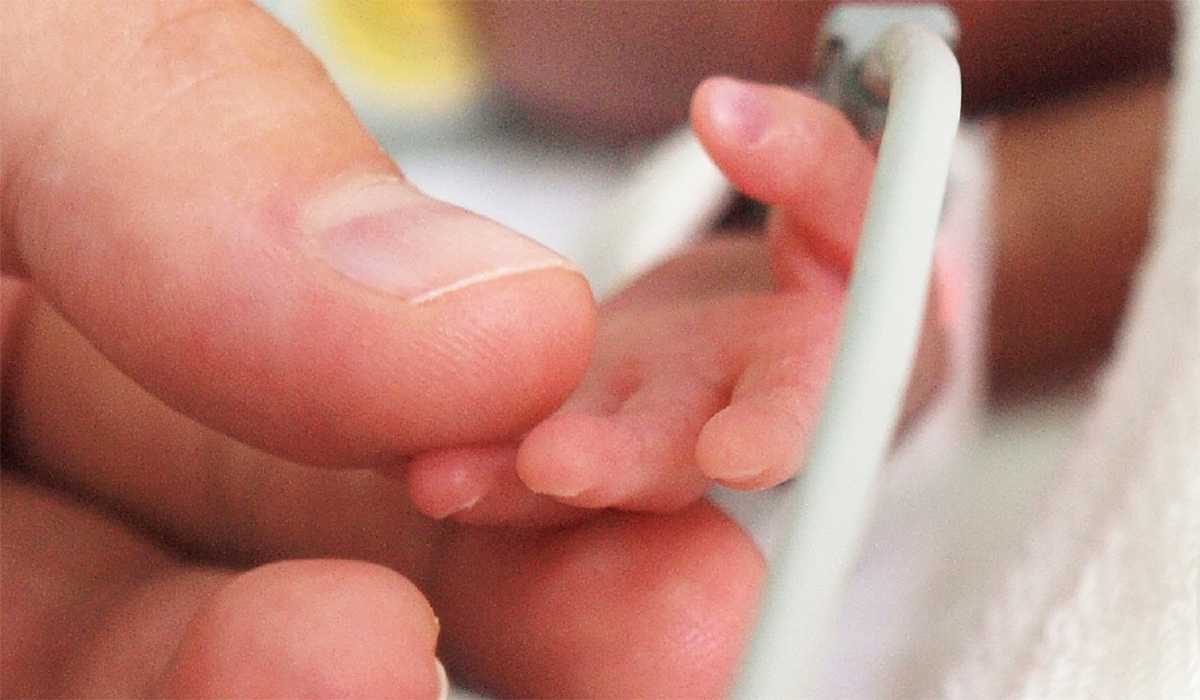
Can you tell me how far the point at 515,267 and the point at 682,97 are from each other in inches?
17.5

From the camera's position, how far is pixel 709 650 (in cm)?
23

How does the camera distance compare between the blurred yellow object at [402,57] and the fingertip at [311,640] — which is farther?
the blurred yellow object at [402,57]

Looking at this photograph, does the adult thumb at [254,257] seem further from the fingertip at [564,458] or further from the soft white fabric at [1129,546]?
the soft white fabric at [1129,546]

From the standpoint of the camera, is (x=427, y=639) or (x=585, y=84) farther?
(x=585, y=84)

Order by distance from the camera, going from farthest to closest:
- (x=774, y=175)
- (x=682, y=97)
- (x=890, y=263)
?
(x=682, y=97) → (x=774, y=175) → (x=890, y=263)

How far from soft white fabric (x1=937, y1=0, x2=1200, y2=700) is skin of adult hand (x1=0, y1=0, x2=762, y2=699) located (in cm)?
10

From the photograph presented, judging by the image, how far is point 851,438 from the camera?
Answer: 0.15m

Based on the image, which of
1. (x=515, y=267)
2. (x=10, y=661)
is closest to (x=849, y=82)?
(x=515, y=267)

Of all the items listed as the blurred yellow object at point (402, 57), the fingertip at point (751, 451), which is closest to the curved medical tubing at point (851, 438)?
the fingertip at point (751, 451)

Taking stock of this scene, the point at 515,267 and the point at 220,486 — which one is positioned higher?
the point at 515,267

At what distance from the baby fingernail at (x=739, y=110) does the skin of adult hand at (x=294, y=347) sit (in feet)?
0.32

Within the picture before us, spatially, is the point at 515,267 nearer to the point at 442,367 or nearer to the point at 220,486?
the point at 442,367

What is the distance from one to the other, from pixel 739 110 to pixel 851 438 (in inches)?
6.8

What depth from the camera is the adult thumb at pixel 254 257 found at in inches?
8.4
